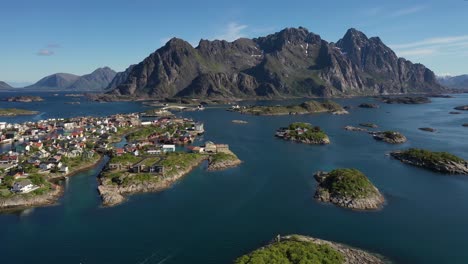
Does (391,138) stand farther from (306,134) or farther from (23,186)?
(23,186)

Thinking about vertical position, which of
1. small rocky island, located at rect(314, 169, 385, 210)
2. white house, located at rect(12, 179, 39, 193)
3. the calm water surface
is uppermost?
white house, located at rect(12, 179, 39, 193)

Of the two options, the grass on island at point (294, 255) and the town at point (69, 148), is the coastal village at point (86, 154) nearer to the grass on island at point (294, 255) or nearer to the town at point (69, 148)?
the town at point (69, 148)

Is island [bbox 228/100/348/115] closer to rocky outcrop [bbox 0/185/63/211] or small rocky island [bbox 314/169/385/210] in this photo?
small rocky island [bbox 314/169/385/210]

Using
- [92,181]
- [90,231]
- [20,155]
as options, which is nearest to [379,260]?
[90,231]

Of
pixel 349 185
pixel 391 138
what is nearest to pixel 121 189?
pixel 349 185

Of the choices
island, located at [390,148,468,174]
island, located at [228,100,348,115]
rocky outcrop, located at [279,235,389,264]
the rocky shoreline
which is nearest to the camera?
rocky outcrop, located at [279,235,389,264]

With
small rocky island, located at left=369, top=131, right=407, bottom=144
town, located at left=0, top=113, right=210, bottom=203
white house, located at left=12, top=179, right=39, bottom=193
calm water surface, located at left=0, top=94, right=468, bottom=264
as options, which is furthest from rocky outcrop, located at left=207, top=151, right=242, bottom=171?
small rocky island, located at left=369, top=131, right=407, bottom=144

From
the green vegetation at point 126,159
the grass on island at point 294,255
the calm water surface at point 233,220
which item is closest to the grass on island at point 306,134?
the calm water surface at point 233,220
